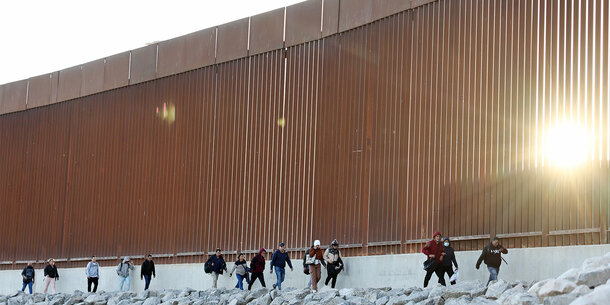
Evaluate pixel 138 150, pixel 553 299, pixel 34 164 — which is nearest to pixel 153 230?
pixel 138 150

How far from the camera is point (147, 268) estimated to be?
30.3 metres

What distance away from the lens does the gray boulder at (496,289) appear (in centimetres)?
1644

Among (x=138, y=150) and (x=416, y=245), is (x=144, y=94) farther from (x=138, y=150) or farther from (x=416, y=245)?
(x=416, y=245)

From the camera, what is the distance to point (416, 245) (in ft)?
76.7

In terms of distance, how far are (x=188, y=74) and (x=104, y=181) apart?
5.15 m

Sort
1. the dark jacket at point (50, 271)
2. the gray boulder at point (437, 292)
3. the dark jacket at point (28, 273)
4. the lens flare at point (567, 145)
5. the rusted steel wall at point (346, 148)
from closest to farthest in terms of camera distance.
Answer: the gray boulder at point (437, 292)
the lens flare at point (567, 145)
the rusted steel wall at point (346, 148)
the dark jacket at point (50, 271)
the dark jacket at point (28, 273)

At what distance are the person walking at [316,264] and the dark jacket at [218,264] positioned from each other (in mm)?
4137

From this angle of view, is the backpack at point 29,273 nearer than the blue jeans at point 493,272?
No

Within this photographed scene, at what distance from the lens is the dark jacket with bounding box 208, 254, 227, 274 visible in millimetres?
28031

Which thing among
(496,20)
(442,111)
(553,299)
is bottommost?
(553,299)

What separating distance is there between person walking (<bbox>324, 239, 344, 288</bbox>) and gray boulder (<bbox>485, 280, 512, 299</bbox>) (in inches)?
300

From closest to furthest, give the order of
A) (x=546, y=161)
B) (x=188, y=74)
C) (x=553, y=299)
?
(x=553, y=299) < (x=546, y=161) < (x=188, y=74)

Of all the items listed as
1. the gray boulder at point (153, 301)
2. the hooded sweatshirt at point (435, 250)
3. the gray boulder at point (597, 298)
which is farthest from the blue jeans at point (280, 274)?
the gray boulder at point (597, 298)

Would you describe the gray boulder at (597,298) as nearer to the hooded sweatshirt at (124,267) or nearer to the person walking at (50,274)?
the hooded sweatshirt at (124,267)
